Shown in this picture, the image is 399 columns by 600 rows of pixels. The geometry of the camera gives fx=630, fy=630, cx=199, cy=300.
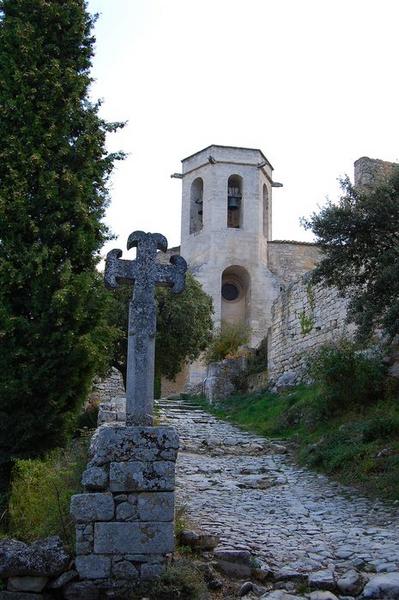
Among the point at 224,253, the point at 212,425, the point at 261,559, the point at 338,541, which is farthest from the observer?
the point at 224,253

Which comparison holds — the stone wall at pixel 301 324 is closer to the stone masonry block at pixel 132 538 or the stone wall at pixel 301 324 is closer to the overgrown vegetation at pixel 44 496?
the overgrown vegetation at pixel 44 496

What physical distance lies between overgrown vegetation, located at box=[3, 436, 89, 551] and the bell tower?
24674 millimetres

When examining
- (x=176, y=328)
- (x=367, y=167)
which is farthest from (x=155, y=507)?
(x=176, y=328)

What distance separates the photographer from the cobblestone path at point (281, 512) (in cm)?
612

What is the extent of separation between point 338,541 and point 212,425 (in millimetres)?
9297

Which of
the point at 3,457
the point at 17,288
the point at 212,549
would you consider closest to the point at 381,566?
the point at 212,549

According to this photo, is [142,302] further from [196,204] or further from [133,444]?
[196,204]

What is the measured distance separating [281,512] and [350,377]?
15.5 feet

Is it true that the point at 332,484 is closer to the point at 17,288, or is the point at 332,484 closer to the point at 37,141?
the point at 17,288

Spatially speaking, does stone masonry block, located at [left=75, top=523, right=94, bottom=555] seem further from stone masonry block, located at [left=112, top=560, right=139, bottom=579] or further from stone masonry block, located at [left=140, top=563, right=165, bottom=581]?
stone masonry block, located at [left=140, top=563, right=165, bottom=581]

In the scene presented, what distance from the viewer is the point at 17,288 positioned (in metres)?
9.54

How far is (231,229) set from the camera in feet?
113

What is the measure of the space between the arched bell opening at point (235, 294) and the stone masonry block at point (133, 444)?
28.1 m

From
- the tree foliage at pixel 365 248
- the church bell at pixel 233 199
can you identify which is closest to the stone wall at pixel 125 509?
the tree foliage at pixel 365 248
